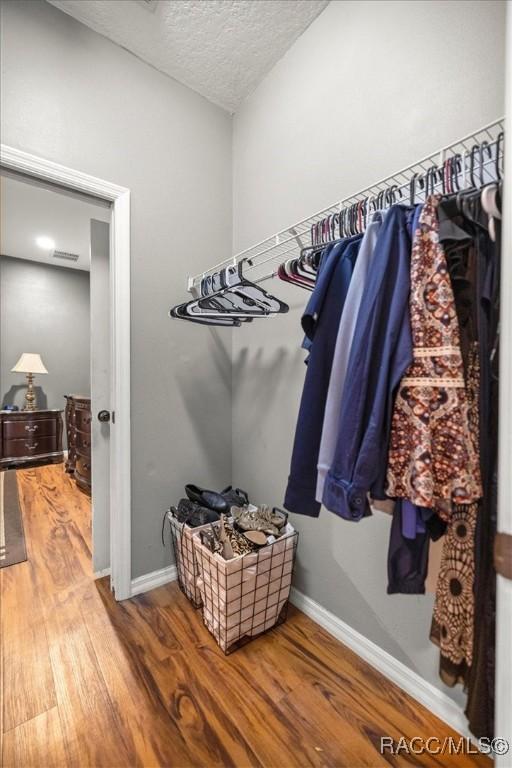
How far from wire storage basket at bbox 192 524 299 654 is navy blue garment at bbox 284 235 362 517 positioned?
69 centimetres

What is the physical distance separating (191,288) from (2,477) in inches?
134

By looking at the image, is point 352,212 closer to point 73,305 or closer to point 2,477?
point 2,477

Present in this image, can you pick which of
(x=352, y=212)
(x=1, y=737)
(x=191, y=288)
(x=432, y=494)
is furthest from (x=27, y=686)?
(x=352, y=212)

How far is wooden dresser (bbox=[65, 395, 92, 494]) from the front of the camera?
3061 millimetres

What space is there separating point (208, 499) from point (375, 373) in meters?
1.36

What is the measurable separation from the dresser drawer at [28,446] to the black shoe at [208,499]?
134 inches

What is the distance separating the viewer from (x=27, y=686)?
4.06 feet

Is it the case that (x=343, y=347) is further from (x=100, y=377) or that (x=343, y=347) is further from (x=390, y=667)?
(x=100, y=377)

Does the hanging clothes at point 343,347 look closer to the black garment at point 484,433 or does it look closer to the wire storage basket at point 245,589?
the black garment at point 484,433

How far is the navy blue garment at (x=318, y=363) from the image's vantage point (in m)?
0.86

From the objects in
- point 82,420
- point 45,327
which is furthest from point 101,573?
point 45,327

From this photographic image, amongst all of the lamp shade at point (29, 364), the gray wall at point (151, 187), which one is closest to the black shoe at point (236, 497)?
the gray wall at point (151, 187)

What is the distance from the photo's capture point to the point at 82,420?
10.6 feet

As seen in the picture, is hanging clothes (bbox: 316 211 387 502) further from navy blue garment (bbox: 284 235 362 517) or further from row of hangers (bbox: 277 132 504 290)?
row of hangers (bbox: 277 132 504 290)
